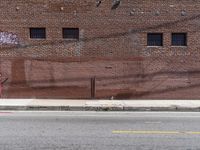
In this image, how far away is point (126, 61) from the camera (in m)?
21.2

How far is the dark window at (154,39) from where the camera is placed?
21.5 metres

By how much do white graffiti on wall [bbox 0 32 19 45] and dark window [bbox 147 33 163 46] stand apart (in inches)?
225

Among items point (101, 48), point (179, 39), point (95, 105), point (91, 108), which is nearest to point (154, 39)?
point (179, 39)

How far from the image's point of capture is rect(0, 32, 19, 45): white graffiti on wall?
20.8 metres

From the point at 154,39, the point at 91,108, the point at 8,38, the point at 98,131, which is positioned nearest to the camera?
the point at 98,131

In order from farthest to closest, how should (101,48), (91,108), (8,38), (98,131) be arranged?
(101,48)
(8,38)
(91,108)
(98,131)

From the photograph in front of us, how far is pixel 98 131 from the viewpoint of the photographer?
39.6 feet

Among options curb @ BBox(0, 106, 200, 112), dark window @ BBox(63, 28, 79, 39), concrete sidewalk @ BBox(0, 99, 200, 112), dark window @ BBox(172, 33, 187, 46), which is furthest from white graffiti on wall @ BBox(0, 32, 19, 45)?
dark window @ BBox(172, 33, 187, 46)

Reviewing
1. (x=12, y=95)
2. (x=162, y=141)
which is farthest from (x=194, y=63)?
(x=162, y=141)

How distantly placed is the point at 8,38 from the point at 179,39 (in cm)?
741

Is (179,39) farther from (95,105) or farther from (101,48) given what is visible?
(95,105)

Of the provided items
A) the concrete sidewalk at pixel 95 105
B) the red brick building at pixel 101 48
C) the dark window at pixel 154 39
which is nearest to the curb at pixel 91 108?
the concrete sidewalk at pixel 95 105

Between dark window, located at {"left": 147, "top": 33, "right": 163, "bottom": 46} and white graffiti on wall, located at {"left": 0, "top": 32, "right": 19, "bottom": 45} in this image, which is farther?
dark window, located at {"left": 147, "top": 33, "right": 163, "bottom": 46}

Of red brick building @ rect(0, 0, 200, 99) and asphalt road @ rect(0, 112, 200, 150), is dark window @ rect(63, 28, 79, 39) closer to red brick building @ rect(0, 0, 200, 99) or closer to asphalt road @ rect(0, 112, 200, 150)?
red brick building @ rect(0, 0, 200, 99)
